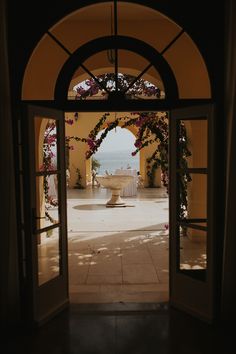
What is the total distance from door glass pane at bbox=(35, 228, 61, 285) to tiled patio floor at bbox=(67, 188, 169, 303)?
0.47 meters

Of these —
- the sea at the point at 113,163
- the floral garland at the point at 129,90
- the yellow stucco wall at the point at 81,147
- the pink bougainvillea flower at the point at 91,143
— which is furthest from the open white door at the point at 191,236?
the yellow stucco wall at the point at 81,147

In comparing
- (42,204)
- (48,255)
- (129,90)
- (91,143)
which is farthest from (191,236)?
(91,143)

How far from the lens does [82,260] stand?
5.17m

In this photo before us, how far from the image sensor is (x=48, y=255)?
11.6 feet

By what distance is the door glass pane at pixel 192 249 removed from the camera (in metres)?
3.42

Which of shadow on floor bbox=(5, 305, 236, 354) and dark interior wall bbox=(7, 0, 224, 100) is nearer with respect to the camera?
shadow on floor bbox=(5, 305, 236, 354)

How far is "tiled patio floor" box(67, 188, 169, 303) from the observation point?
397 centimetres

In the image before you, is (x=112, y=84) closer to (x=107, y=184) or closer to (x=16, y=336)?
(x=16, y=336)

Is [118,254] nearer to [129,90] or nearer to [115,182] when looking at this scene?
[129,90]

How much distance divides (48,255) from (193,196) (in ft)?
5.52

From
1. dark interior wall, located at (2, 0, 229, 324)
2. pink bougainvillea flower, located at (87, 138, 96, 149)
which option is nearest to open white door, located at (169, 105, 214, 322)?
dark interior wall, located at (2, 0, 229, 324)

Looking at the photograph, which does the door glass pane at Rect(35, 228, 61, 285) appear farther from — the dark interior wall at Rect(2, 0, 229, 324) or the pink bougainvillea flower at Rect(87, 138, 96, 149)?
the pink bougainvillea flower at Rect(87, 138, 96, 149)

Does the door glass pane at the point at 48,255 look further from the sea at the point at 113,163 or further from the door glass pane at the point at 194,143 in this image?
the sea at the point at 113,163

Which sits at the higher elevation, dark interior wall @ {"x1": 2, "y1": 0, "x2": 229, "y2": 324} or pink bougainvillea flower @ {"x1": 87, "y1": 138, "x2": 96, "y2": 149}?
dark interior wall @ {"x1": 2, "y1": 0, "x2": 229, "y2": 324}
